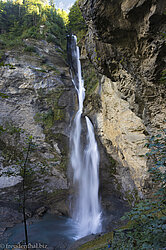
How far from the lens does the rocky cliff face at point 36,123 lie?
10742mm

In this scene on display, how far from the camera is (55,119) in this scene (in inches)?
486

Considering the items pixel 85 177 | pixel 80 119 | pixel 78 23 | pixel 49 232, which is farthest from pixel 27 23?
pixel 49 232

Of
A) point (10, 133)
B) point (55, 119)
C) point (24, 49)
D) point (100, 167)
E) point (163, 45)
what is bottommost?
point (100, 167)

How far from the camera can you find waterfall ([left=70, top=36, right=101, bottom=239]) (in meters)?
9.52

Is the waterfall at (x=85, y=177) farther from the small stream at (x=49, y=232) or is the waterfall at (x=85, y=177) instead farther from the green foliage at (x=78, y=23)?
the green foliage at (x=78, y=23)

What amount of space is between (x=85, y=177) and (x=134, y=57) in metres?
8.80

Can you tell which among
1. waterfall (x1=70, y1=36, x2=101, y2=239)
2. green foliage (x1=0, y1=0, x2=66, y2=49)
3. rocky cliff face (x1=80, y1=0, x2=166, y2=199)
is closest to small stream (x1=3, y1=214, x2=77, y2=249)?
waterfall (x1=70, y1=36, x2=101, y2=239)

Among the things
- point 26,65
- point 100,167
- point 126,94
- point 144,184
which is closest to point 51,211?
point 100,167

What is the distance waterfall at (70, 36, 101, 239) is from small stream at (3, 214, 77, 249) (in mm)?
778

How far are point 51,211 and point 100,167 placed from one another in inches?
199

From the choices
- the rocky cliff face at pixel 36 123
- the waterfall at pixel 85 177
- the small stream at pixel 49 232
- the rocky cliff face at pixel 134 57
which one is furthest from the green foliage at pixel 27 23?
the small stream at pixel 49 232

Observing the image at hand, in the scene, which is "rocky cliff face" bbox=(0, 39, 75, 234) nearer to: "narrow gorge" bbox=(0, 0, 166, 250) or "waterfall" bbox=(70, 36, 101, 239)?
"narrow gorge" bbox=(0, 0, 166, 250)

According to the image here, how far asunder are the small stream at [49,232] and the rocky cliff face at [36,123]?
833 mm

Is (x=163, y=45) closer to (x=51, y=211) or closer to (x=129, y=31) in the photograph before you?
(x=129, y=31)
